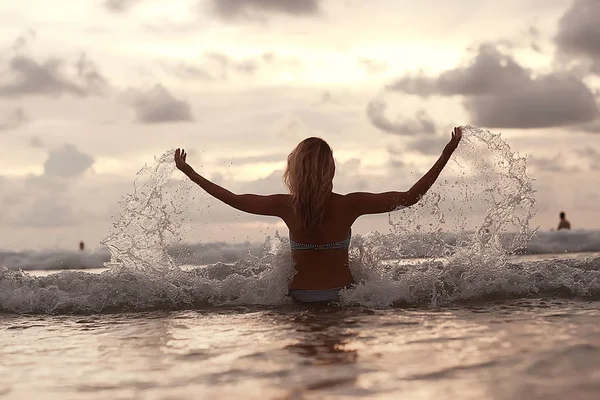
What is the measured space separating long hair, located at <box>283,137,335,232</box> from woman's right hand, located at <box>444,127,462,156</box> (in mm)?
1085

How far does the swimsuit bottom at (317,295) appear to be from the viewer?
6.54 meters

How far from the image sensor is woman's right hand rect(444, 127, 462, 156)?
6359 mm

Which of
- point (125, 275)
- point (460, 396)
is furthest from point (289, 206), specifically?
point (460, 396)

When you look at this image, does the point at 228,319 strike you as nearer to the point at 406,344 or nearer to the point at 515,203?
the point at 406,344

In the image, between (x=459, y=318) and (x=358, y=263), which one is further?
(x=358, y=263)

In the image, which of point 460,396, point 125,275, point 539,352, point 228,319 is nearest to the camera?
point 460,396

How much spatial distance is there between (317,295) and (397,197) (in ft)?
4.12

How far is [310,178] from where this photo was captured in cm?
608

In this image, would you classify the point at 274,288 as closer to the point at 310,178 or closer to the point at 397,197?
the point at 310,178

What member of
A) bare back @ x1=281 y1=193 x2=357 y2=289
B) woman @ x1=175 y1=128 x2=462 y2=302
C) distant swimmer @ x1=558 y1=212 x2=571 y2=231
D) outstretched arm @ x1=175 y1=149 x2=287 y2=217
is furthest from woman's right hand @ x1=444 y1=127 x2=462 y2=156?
distant swimmer @ x1=558 y1=212 x2=571 y2=231

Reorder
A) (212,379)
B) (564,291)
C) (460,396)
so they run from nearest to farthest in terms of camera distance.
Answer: (460,396), (212,379), (564,291)

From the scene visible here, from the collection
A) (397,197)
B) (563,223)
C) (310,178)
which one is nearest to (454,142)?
(397,197)

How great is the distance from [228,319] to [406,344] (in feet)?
6.91

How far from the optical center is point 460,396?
296cm
